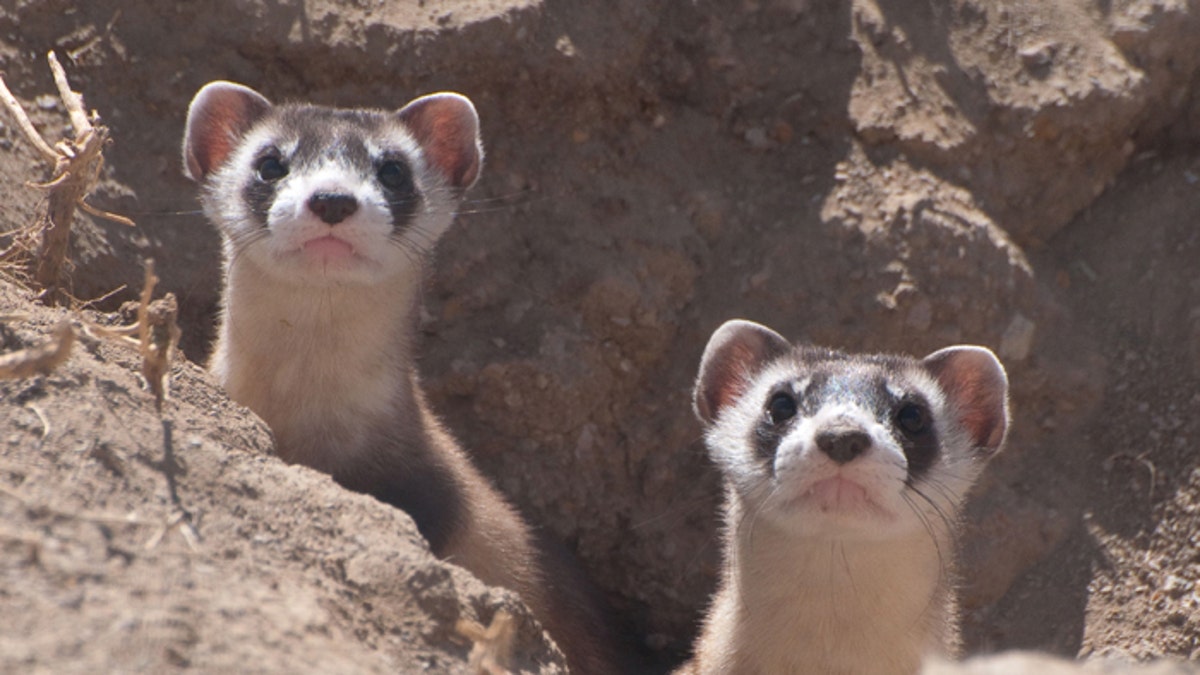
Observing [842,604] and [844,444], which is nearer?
[844,444]

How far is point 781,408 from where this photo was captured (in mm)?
3891

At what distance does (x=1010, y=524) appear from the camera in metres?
5.05

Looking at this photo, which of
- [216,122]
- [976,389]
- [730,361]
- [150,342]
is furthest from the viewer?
[216,122]

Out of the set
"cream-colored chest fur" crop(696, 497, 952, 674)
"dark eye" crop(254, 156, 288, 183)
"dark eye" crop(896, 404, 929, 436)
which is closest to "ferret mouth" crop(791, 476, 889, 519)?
"cream-colored chest fur" crop(696, 497, 952, 674)

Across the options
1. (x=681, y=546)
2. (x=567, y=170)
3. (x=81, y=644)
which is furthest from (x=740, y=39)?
(x=81, y=644)

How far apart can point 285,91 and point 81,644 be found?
139 inches

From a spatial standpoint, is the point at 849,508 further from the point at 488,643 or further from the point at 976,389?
the point at 488,643

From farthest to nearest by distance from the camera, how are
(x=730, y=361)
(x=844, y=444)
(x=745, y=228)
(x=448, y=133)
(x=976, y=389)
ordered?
(x=745, y=228)
(x=448, y=133)
(x=730, y=361)
(x=976, y=389)
(x=844, y=444)

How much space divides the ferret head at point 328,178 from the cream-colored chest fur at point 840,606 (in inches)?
57.8

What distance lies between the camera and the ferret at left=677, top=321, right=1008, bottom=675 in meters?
3.46

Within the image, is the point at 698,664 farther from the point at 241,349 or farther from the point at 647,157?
the point at 647,157

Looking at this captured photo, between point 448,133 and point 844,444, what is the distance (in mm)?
1942

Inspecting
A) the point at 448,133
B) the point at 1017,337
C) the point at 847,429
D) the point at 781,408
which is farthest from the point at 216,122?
the point at 1017,337

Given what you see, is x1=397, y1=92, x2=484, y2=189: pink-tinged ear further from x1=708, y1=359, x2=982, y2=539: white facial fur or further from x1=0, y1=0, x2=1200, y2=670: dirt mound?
x1=708, y1=359, x2=982, y2=539: white facial fur
